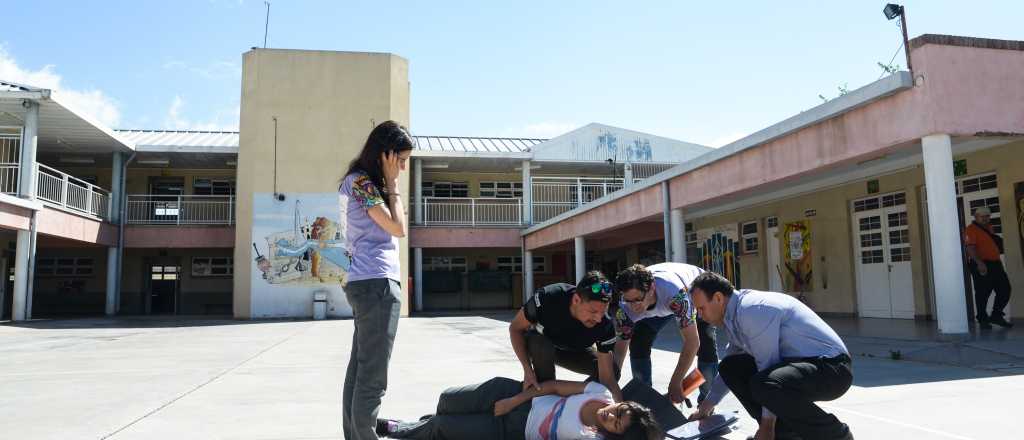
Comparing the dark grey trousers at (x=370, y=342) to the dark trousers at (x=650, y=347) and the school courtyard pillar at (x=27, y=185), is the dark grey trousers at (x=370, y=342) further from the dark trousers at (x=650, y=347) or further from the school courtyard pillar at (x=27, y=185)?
the school courtyard pillar at (x=27, y=185)

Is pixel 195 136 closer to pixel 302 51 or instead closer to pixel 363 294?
pixel 302 51

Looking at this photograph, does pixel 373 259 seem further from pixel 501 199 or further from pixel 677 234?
pixel 501 199

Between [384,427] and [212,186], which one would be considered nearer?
[384,427]

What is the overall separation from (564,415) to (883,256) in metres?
10.9

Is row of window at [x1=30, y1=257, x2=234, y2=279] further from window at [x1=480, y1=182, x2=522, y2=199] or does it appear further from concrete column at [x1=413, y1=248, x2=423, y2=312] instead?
window at [x1=480, y1=182, x2=522, y2=199]

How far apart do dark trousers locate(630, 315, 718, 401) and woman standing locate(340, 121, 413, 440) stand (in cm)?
182

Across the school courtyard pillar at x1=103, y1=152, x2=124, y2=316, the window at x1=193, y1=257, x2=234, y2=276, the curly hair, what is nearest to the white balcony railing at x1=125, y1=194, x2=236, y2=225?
the school courtyard pillar at x1=103, y1=152, x2=124, y2=316

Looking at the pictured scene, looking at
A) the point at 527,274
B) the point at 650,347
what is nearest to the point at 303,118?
the point at 527,274

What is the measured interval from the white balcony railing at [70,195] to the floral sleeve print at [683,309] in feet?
57.5

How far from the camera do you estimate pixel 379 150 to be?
3176 millimetres

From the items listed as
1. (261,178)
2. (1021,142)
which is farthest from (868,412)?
(261,178)

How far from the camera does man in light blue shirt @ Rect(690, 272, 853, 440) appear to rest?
3139 mm

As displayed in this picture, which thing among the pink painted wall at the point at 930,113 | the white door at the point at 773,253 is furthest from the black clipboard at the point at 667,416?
the white door at the point at 773,253

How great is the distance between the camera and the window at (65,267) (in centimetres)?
2391
